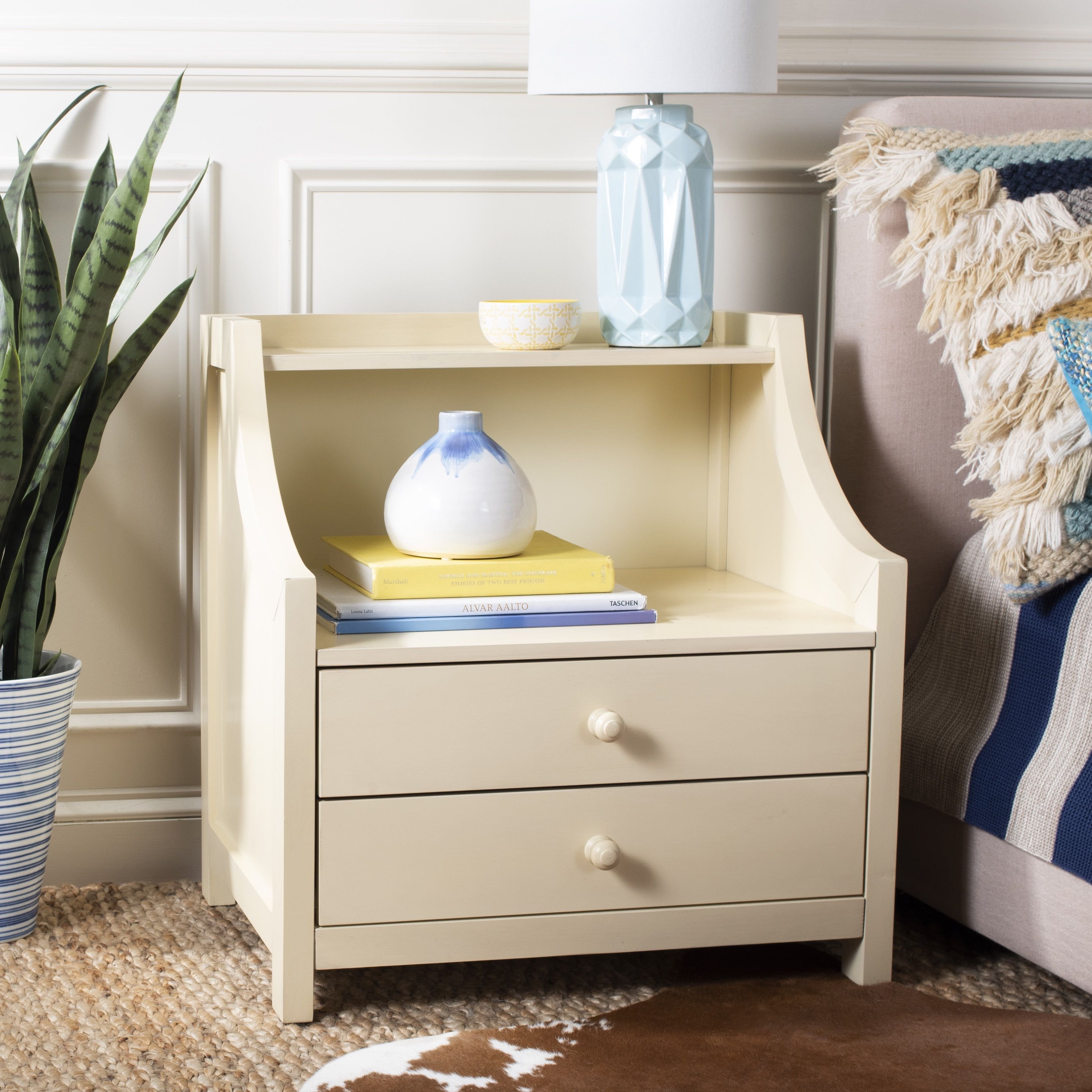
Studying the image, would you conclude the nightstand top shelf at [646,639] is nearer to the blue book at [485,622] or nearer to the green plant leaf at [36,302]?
the blue book at [485,622]

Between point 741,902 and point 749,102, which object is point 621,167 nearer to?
point 749,102

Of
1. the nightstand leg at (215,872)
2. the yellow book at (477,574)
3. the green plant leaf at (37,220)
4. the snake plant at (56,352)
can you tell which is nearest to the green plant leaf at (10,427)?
the snake plant at (56,352)

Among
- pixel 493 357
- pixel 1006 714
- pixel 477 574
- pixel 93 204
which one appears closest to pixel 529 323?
pixel 493 357

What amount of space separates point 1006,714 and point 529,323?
639 millimetres

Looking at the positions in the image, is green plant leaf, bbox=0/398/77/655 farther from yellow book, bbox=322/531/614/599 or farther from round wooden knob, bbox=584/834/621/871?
round wooden knob, bbox=584/834/621/871

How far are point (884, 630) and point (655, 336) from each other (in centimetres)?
42

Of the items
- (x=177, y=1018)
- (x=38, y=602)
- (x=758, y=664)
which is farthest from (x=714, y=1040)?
(x=38, y=602)

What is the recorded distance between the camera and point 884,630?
1252 mm

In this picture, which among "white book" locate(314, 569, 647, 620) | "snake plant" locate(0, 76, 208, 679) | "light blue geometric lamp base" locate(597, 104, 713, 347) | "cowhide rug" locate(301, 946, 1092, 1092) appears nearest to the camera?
"cowhide rug" locate(301, 946, 1092, 1092)

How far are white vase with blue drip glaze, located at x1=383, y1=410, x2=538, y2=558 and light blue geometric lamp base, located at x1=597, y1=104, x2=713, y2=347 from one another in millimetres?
256

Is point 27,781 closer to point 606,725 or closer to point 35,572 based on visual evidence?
point 35,572

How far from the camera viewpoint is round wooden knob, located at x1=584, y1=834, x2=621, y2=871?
3.94 ft

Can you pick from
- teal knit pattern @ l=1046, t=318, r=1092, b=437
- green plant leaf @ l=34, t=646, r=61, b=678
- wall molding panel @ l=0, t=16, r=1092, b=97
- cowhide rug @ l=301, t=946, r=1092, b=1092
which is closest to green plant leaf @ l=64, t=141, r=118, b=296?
wall molding panel @ l=0, t=16, r=1092, b=97

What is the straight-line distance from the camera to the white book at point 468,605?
47.5 inches
